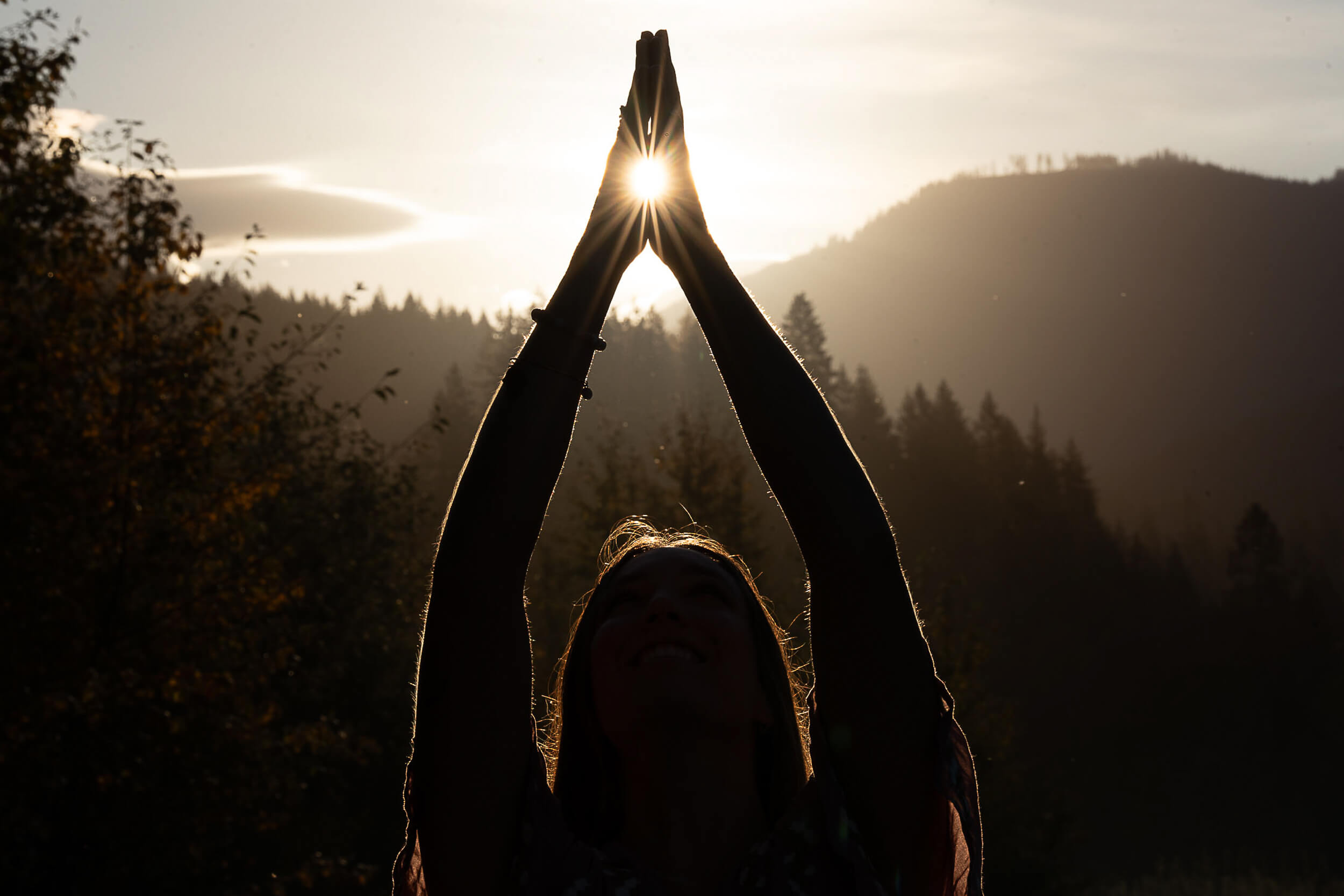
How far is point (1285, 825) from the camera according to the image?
50.3m

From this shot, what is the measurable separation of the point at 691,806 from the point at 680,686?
26 centimetres

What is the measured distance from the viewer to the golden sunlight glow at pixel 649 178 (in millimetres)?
2285

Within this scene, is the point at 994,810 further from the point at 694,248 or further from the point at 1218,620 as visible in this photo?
the point at 1218,620

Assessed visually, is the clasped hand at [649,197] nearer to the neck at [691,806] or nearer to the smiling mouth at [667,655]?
the smiling mouth at [667,655]

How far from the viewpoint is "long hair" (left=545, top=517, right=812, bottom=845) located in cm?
252

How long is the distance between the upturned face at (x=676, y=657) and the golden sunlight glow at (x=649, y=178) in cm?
88

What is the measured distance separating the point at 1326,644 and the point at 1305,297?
130 metres

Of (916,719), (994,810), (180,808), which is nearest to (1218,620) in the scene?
(994,810)

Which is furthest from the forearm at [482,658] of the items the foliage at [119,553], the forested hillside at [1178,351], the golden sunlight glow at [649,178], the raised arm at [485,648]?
the forested hillside at [1178,351]

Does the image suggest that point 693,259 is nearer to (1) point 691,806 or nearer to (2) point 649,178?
(2) point 649,178

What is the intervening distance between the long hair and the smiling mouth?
150mm

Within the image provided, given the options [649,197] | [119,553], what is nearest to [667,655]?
[649,197]

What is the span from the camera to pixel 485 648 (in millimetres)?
1978

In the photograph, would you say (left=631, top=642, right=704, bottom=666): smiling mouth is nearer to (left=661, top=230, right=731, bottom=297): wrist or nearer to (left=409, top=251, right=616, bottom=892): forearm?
(left=409, top=251, right=616, bottom=892): forearm
